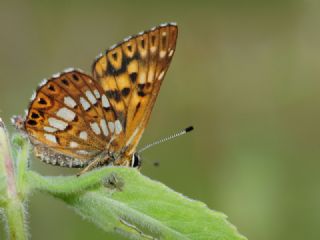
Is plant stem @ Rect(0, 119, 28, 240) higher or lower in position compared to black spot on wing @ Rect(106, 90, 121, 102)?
lower

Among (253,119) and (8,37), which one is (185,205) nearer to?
(253,119)

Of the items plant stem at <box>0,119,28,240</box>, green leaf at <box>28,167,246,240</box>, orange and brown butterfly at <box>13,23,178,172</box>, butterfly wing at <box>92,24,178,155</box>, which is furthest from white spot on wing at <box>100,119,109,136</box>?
plant stem at <box>0,119,28,240</box>

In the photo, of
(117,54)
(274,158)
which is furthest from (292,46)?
(117,54)

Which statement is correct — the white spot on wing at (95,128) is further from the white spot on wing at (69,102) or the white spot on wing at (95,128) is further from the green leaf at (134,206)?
the green leaf at (134,206)

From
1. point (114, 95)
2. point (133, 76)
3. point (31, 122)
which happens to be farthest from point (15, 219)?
point (133, 76)

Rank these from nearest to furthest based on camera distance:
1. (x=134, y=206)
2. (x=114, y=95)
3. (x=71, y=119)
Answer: (x=134, y=206), (x=71, y=119), (x=114, y=95)

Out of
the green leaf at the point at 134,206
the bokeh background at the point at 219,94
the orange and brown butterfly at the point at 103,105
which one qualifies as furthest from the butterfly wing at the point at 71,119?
the bokeh background at the point at 219,94

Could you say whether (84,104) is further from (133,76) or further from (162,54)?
(162,54)

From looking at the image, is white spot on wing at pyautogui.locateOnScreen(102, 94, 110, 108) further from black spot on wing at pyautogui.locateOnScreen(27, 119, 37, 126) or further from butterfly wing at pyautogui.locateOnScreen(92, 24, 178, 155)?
black spot on wing at pyautogui.locateOnScreen(27, 119, 37, 126)
